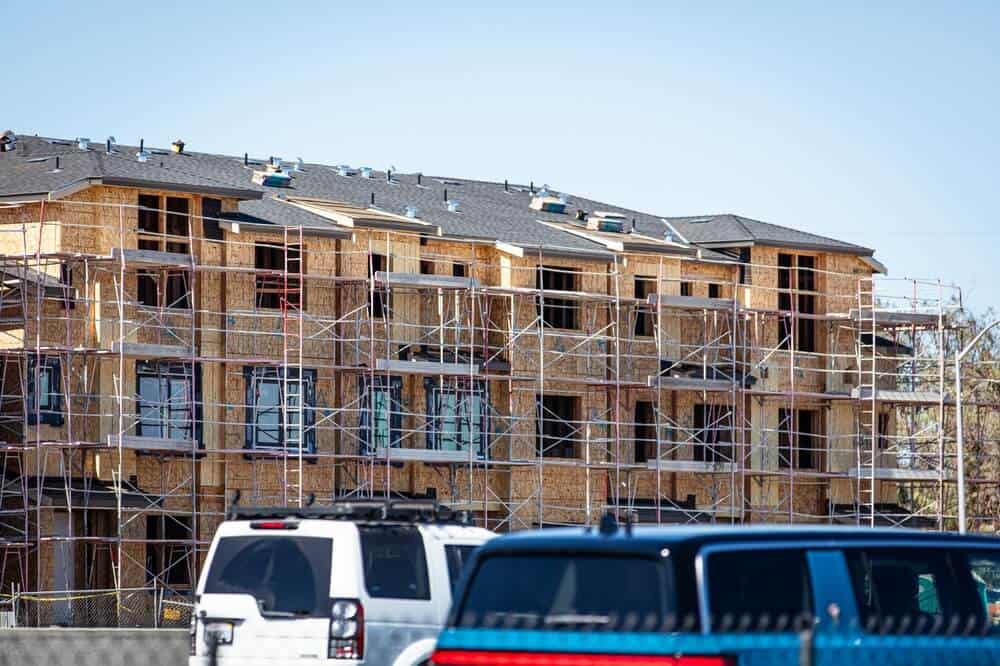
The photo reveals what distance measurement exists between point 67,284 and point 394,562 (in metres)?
31.8

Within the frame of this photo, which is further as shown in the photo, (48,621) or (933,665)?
(48,621)

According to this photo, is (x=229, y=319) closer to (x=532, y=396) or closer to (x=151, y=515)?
(x=151, y=515)

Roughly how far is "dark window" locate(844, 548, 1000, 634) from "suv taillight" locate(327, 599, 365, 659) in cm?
551

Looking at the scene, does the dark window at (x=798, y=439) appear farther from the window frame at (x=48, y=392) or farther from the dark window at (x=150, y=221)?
the window frame at (x=48, y=392)

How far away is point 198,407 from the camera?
48594mm

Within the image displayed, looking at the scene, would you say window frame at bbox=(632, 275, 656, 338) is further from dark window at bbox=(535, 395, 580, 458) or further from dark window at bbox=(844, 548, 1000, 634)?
dark window at bbox=(844, 548, 1000, 634)

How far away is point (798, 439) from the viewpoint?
58656mm

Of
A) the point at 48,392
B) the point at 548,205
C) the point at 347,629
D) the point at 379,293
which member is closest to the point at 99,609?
the point at 48,392

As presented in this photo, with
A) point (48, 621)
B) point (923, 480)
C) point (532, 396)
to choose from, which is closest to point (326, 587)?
point (48, 621)

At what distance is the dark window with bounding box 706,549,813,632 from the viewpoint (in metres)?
9.98

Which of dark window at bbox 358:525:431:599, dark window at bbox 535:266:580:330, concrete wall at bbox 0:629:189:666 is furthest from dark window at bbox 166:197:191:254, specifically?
dark window at bbox 358:525:431:599

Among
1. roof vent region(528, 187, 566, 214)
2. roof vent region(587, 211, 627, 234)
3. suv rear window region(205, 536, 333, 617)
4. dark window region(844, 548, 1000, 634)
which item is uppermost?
roof vent region(528, 187, 566, 214)

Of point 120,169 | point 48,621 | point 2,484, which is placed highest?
point 120,169

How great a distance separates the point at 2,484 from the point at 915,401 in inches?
1051
